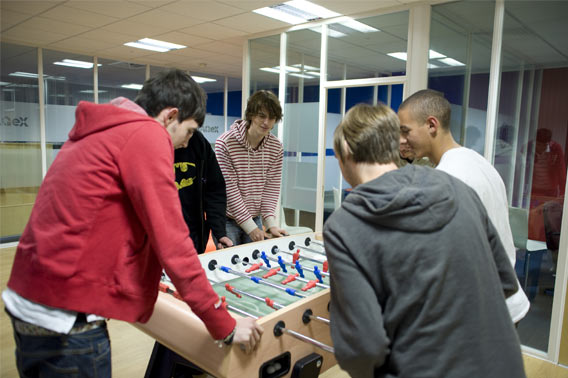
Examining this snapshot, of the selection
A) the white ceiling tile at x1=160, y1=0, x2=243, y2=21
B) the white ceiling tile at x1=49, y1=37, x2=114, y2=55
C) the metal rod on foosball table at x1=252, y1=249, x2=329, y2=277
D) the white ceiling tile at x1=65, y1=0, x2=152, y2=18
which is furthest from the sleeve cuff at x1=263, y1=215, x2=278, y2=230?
the white ceiling tile at x1=49, y1=37, x2=114, y2=55

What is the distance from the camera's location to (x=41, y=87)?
6.10 m

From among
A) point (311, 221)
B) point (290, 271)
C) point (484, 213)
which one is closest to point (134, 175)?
point (484, 213)

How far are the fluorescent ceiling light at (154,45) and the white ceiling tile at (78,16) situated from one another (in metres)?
0.98

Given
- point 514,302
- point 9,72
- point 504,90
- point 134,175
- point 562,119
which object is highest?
point 9,72

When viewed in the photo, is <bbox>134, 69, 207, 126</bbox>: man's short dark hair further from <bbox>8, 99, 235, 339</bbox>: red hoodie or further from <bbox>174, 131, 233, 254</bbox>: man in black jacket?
<bbox>174, 131, 233, 254</bbox>: man in black jacket

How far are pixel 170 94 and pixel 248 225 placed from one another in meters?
1.66

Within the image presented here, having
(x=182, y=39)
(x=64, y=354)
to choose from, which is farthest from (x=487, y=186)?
(x=182, y=39)

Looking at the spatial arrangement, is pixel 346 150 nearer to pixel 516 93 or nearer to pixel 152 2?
pixel 516 93

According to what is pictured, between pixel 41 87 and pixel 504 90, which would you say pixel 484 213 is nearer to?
pixel 504 90

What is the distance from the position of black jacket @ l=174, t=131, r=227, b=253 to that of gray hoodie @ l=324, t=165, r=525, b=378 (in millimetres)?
1592

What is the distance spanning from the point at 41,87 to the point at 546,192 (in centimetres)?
663


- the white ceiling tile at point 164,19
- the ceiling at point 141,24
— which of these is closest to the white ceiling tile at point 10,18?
the ceiling at point 141,24

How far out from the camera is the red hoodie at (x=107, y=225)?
109 cm

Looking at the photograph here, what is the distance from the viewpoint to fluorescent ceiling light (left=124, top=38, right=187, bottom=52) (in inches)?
226
